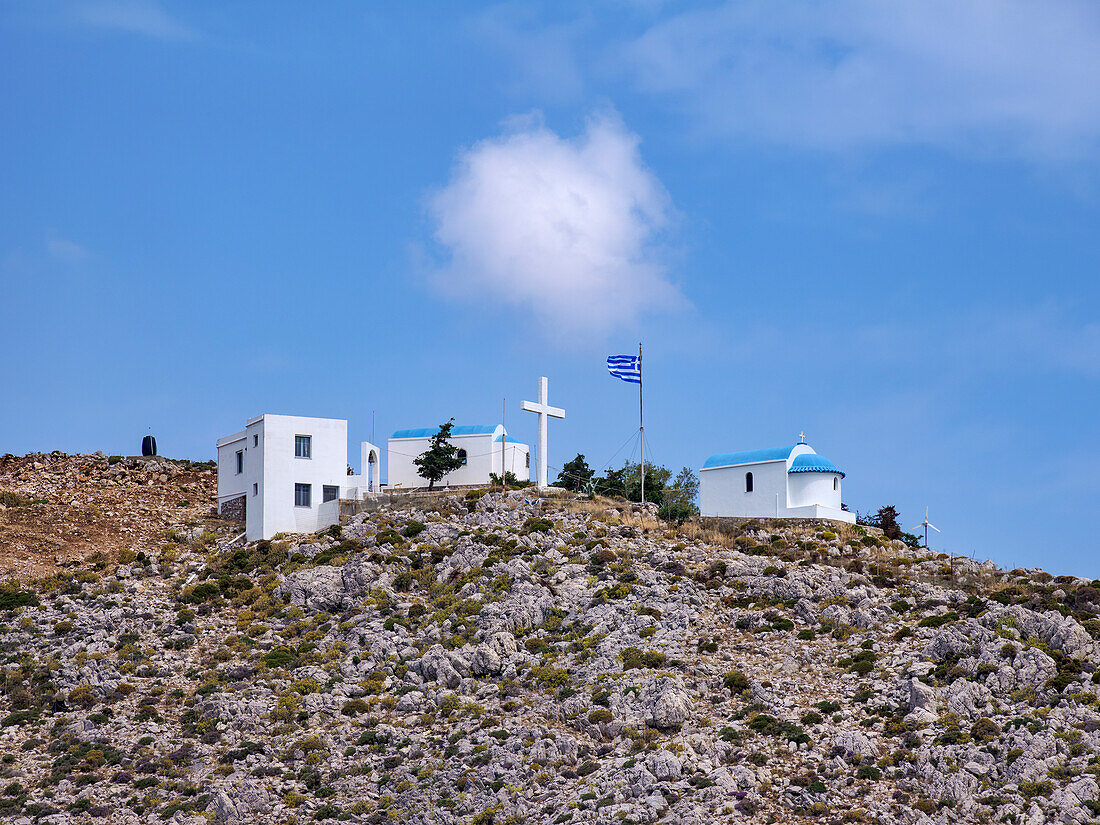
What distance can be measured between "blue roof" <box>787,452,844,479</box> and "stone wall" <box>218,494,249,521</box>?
111 ft

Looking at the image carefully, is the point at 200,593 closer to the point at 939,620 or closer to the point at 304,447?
the point at 304,447

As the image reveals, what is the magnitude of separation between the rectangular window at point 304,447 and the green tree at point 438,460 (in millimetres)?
9136

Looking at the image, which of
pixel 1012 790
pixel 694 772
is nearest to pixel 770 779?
pixel 694 772

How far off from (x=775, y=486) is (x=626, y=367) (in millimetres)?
11566

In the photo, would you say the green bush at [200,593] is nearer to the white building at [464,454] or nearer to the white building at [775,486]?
the white building at [464,454]

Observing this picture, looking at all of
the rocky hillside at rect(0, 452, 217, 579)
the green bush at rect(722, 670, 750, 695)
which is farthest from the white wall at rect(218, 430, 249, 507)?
the green bush at rect(722, 670, 750, 695)

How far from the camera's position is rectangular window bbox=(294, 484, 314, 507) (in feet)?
230

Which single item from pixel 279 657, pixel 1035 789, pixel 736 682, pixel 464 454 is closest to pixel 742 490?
pixel 464 454

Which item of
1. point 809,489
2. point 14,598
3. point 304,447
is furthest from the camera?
point 304,447

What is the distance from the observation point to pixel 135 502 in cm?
7588

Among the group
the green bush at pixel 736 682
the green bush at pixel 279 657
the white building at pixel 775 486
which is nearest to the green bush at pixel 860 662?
the green bush at pixel 736 682

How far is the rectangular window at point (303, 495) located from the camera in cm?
7012

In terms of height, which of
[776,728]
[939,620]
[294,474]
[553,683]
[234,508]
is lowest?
[776,728]

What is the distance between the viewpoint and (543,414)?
75250 millimetres
